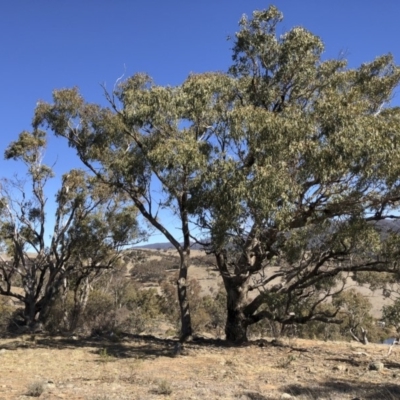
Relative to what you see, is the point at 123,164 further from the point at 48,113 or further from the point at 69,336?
the point at 69,336

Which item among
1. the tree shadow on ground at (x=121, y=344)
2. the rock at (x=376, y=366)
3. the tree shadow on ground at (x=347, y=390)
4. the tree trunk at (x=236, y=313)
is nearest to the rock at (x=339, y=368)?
the rock at (x=376, y=366)

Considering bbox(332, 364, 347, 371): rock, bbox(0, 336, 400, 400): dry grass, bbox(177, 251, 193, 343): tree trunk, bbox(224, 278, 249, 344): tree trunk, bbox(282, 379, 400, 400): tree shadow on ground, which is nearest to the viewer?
bbox(282, 379, 400, 400): tree shadow on ground

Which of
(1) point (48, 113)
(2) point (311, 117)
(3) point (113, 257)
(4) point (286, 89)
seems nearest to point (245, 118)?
(2) point (311, 117)

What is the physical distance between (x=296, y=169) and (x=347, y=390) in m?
4.55

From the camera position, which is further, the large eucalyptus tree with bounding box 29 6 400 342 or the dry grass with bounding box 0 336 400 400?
the large eucalyptus tree with bounding box 29 6 400 342

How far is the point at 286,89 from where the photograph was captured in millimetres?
13070

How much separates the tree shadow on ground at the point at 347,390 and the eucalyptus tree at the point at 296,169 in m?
3.20

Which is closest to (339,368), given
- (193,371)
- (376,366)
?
(376,366)

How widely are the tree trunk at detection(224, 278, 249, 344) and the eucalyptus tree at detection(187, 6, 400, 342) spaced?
0.10 ft

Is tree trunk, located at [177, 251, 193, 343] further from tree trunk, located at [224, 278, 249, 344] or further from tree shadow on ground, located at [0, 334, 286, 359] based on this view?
tree trunk, located at [224, 278, 249, 344]

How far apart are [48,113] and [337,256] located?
986 centimetres

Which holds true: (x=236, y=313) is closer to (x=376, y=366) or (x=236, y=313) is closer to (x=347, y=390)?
(x=376, y=366)

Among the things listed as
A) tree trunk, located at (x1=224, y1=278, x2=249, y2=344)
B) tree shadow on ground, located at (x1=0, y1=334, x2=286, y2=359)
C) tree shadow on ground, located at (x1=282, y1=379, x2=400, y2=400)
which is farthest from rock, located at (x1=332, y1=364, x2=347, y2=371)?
tree trunk, located at (x1=224, y1=278, x2=249, y2=344)

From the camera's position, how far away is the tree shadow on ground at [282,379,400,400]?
711 centimetres
